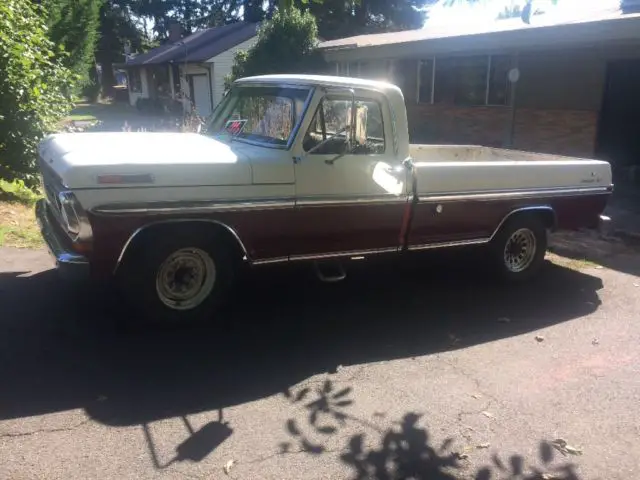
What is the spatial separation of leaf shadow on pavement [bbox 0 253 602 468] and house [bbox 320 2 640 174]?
289 inches

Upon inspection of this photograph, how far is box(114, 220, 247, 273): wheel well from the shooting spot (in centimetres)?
439

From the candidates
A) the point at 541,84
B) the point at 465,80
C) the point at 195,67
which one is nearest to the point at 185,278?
the point at 541,84

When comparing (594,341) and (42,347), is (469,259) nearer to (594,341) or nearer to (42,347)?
(594,341)

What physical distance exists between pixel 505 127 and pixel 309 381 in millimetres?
13250

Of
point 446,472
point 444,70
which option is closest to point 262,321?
point 446,472

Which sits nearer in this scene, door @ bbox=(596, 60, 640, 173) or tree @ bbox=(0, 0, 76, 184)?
tree @ bbox=(0, 0, 76, 184)

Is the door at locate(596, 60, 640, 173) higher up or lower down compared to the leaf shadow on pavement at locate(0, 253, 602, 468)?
higher up

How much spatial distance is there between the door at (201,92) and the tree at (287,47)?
1162cm

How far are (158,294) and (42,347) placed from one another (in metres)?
0.90

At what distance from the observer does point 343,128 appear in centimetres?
515

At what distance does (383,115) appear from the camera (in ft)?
17.7

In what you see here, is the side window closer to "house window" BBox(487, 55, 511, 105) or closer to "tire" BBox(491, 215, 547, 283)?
"tire" BBox(491, 215, 547, 283)

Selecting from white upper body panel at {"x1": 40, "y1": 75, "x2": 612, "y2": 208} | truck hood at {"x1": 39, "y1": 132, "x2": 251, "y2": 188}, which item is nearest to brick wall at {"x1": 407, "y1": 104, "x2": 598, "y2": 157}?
white upper body panel at {"x1": 40, "y1": 75, "x2": 612, "y2": 208}

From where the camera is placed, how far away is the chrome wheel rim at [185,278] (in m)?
4.65
